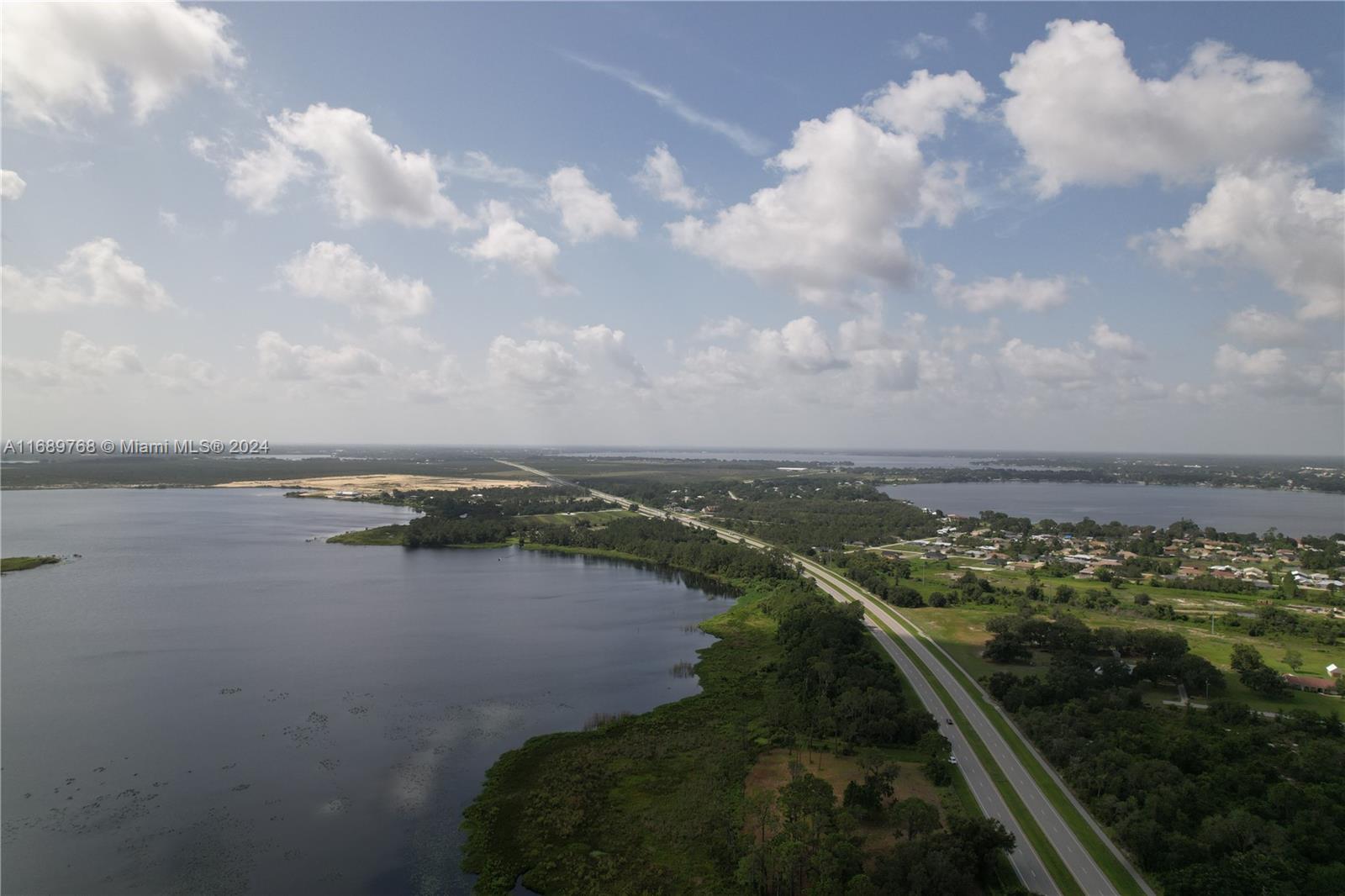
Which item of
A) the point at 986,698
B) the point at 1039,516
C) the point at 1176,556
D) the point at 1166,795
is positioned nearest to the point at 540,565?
the point at 986,698

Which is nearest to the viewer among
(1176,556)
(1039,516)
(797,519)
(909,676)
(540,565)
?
(909,676)

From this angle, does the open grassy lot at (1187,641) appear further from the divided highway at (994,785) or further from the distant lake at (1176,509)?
the distant lake at (1176,509)

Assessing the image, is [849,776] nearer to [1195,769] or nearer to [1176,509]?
[1195,769]

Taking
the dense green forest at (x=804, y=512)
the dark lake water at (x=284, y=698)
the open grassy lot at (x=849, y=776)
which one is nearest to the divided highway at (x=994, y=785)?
the open grassy lot at (x=849, y=776)

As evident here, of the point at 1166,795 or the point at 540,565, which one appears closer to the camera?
the point at 1166,795

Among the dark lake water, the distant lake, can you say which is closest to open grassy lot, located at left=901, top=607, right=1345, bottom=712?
the dark lake water

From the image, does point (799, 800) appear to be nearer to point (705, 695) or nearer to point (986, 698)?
point (705, 695)
